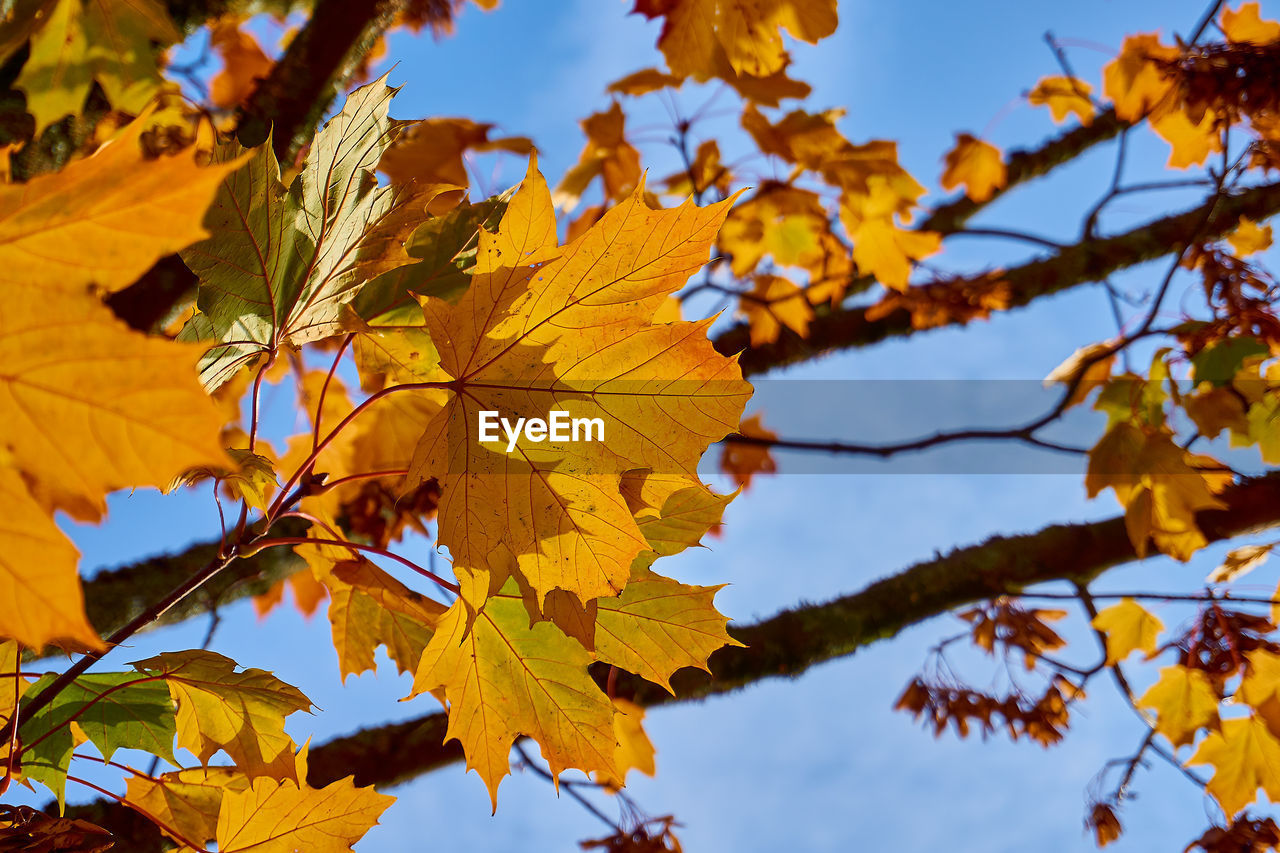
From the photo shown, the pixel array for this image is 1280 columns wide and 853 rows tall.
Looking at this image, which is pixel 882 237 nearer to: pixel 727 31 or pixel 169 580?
pixel 727 31

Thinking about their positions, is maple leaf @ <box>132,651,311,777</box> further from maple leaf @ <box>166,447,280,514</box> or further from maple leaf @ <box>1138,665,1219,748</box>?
maple leaf @ <box>1138,665,1219,748</box>

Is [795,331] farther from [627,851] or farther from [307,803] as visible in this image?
[307,803]

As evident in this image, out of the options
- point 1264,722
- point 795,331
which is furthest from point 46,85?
point 1264,722

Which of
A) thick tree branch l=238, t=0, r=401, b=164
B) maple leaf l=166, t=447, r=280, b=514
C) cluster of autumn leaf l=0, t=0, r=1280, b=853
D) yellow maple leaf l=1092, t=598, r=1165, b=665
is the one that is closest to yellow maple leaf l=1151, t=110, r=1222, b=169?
cluster of autumn leaf l=0, t=0, r=1280, b=853

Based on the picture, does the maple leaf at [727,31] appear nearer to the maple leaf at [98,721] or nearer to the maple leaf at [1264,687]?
the maple leaf at [98,721]

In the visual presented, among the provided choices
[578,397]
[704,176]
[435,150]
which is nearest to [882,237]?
[704,176]

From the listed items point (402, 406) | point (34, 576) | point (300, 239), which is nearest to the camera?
point (34, 576)

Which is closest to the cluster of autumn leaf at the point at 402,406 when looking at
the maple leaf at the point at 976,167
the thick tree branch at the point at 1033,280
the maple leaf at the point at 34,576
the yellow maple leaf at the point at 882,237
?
the maple leaf at the point at 34,576
